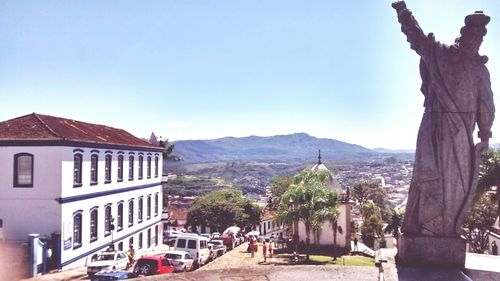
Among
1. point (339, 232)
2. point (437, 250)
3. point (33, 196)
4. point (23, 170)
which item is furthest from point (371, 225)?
point (437, 250)

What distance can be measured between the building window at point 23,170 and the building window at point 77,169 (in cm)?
198

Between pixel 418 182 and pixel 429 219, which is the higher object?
pixel 418 182

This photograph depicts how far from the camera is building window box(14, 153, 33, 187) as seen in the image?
22.3 m

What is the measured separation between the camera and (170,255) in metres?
20.4

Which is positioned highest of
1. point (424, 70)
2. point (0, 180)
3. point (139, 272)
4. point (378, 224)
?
point (424, 70)

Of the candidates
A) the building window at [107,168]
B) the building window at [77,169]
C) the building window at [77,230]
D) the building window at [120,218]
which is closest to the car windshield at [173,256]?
the building window at [77,230]

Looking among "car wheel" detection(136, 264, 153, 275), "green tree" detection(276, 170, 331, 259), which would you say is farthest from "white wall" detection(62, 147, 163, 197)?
"green tree" detection(276, 170, 331, 259)

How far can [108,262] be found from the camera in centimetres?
2025

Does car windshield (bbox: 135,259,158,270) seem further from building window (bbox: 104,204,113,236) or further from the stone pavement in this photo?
the stone pavement

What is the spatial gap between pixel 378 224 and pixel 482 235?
60.9 feet

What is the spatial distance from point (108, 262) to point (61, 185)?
4.57 meters

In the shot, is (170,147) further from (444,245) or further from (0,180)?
(444,245)

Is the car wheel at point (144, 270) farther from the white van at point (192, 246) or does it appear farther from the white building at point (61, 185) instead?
the white building at point (61, 185)

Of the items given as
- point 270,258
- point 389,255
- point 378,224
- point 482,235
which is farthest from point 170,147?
point 389,255
